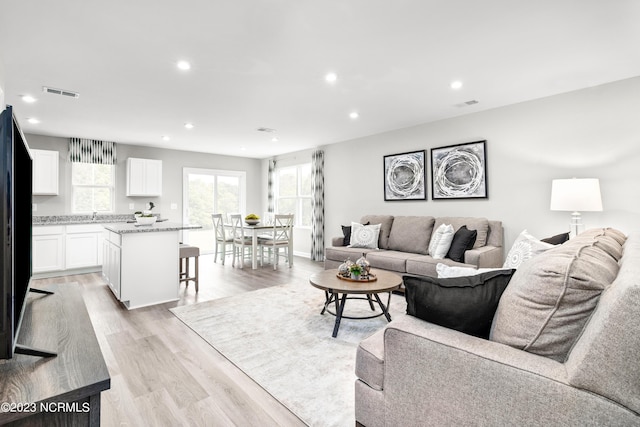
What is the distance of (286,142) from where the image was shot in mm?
6469

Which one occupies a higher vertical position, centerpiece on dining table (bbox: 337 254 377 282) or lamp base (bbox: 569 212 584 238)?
lamp base (bbox: 569 212 584 238)

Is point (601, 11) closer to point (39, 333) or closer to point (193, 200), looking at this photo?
point (39, 333)

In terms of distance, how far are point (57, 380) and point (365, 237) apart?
441 cm

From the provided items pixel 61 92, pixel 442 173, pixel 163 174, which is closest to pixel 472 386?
pixel 442 173

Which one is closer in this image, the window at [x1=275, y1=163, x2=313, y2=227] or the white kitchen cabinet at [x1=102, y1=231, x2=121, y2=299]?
the white kitchen cabinet at [x1=102, y1=231, x2=121, y2=299]

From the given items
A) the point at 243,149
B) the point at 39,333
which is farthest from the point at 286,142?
the point at 39,333

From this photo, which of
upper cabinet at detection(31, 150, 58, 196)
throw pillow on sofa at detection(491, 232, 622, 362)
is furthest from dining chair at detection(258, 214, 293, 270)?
throw pillow on sofa at detection(491, 232, 622, 362)

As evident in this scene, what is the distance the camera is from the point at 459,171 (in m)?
4.59

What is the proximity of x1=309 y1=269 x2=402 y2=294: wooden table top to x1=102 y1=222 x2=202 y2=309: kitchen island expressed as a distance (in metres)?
1.99

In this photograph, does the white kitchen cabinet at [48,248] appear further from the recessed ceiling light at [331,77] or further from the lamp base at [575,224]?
the lamp base at [575,224]

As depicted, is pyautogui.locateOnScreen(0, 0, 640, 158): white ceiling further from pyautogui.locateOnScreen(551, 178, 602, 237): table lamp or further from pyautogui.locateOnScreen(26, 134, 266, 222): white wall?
pyautogui.locateOnScreen(26, 134, 266, 222): white wall

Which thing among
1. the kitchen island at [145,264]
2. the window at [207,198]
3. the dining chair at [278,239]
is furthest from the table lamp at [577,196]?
the window at [207,198]

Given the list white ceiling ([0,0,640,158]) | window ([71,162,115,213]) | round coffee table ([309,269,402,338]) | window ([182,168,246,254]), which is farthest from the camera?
window ([182,168,246,254])

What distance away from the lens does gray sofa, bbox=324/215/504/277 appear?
3.86 meters
